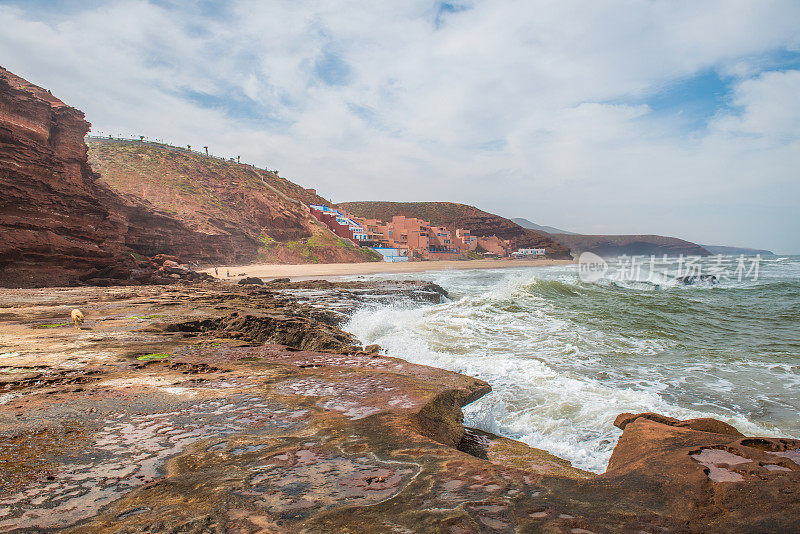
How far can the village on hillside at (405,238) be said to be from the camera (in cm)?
6375

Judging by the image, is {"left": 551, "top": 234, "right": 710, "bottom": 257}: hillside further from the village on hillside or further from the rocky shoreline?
the rocky shoreline

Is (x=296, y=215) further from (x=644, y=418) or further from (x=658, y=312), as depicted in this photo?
(x=644, y=418)

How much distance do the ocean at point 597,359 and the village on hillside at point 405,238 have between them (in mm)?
47099

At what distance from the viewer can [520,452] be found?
13.2ft

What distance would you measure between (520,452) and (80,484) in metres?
3.73

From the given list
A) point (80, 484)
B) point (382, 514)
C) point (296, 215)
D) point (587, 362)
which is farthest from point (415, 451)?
point (296, 215)

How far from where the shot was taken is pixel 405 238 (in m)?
73.7

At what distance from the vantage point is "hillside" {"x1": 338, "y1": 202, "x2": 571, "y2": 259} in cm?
10544

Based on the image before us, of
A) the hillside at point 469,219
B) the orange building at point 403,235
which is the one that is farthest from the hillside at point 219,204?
the hillside at point 469,219

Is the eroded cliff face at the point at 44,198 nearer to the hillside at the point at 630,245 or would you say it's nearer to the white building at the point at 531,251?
the white building at the point at 531,251

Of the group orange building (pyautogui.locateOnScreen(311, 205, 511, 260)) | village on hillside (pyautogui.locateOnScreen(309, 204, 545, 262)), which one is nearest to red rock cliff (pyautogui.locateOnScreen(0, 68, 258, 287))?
village on hillside (pyautogui.locateOnScreen(309, 204, 545, 262))

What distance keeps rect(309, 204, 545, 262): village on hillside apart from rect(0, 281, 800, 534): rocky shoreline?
56352 mm

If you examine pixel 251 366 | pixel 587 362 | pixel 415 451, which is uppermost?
pixel 415 451

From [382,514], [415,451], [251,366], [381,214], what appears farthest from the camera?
[381,214]
